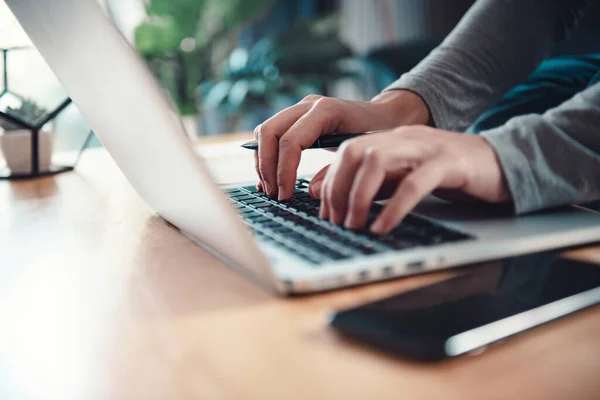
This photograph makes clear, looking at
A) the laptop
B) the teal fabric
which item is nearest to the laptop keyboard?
the laptop

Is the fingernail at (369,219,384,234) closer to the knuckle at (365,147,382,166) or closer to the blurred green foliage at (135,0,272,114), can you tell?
the knuckle at (365,147,382,166)

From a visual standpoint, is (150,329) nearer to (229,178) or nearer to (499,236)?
(499,236)

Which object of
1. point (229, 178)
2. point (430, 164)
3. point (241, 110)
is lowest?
point (241, 110)

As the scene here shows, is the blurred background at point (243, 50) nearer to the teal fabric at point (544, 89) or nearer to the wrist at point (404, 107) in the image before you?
the teal fabric at point (544, 89)

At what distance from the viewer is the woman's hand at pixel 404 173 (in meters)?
0.51

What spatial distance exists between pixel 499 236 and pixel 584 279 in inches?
3.8

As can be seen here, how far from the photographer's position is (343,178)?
20.9 inches

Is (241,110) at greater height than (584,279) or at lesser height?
lesser

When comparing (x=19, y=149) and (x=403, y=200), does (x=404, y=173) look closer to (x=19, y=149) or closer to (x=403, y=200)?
(x=403, y=200)

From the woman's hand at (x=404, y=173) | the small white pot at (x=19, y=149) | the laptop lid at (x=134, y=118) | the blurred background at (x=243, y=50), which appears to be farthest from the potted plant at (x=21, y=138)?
the blurred background at (x=243, y=50)

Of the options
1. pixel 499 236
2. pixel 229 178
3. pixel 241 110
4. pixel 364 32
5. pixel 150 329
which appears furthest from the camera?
pixel 364 32

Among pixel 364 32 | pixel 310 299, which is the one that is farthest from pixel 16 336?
pixel 364 32

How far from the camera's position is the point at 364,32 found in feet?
13.0

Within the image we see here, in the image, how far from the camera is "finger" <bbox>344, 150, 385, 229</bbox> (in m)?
0.51
